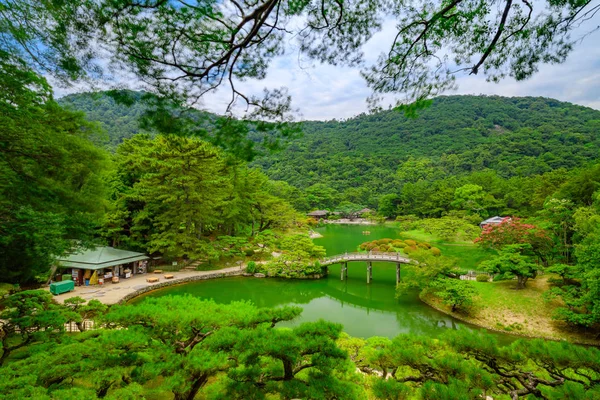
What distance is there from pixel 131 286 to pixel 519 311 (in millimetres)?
12220

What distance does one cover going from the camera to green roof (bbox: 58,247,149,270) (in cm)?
1001

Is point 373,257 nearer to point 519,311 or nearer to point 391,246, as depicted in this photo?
point 391,246

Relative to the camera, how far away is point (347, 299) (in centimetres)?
1042

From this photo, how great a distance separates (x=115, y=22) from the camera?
1.83 metres

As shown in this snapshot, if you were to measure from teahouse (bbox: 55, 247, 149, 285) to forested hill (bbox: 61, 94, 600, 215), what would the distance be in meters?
18.6

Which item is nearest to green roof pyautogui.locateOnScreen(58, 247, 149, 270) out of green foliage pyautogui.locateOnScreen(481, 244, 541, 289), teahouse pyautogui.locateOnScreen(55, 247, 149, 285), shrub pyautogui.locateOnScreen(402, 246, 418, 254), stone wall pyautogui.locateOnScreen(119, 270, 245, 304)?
teahouse pyautogui.locateOnScreen(55, 247, 149, 285)

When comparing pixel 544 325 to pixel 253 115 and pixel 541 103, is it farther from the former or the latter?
pixel 541 103

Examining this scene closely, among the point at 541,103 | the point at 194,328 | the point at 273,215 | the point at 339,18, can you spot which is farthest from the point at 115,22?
the point at 541,103

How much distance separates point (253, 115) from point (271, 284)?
1041cm

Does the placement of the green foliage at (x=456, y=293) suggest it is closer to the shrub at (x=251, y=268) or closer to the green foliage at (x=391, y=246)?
the green foliage at (x=391, y=246)

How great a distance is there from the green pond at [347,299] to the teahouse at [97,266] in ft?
6.53

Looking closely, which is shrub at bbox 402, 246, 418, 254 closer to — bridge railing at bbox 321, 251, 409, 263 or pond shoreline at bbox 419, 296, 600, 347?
bridge railing at bbox 321, 251, 409, 263

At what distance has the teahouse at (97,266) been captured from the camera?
32.8 feet

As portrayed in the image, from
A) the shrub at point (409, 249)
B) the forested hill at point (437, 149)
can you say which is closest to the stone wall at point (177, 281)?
the shrub at point (409, 249)
